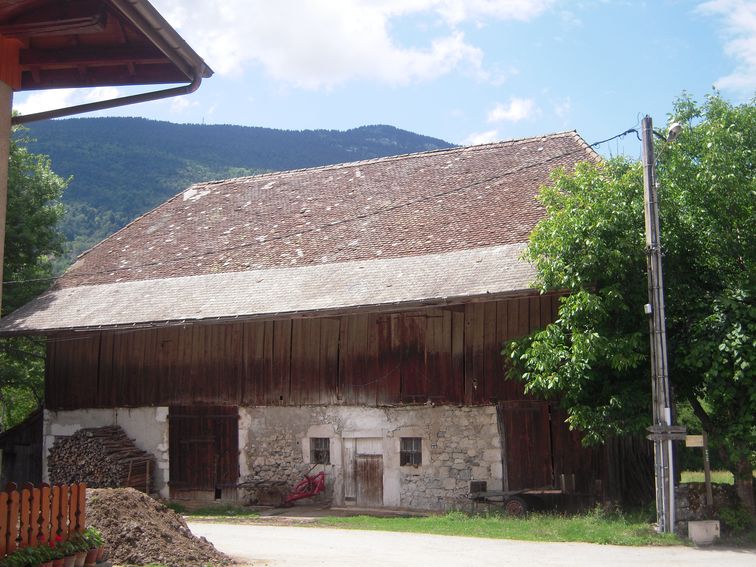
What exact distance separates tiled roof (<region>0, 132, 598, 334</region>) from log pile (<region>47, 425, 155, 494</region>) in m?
2.88

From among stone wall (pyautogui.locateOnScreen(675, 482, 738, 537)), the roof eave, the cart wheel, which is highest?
the roof eave

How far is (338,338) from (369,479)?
3.24 m

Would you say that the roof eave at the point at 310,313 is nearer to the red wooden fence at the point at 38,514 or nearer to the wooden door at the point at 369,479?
the wooden door at the point at 369,479

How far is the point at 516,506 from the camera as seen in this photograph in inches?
647

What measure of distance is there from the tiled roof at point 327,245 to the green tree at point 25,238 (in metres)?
2.29

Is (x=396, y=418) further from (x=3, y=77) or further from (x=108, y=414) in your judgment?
(x=3, y=77)

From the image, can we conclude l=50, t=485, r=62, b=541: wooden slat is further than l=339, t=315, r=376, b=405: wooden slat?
No

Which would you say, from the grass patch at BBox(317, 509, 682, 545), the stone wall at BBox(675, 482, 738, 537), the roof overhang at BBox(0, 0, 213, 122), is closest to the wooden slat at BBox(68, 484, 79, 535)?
the roof overhang at BBox(0, 0, 213, 122)

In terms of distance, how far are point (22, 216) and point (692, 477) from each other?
20788 millimetres

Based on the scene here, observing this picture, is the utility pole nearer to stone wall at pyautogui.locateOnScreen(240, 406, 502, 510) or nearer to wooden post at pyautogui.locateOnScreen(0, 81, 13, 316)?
stone wall at pyautogui.locateOnScreen(240, 406, 502, 510)

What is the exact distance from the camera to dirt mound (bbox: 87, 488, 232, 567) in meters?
10.4

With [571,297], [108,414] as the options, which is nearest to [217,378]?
[108,414]

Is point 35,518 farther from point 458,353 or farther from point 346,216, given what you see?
point 346,216

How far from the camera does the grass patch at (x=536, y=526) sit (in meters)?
13.6
